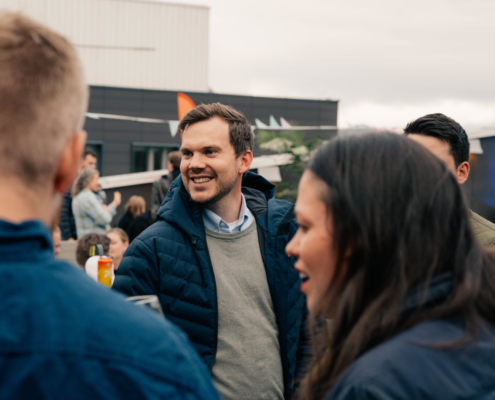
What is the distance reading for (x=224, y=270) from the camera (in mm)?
2549

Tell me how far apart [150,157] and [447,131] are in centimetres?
1688

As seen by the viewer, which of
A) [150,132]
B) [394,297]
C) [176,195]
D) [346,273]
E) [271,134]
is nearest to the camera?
[394,297]

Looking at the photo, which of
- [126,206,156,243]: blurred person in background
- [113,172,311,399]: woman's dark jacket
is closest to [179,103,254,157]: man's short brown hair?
[113,172,311,399]: woman's dark jacket

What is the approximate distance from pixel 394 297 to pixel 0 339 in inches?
30.9

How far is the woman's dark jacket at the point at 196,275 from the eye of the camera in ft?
7.80

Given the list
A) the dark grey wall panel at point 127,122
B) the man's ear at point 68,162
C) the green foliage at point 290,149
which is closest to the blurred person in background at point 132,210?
the green foliage at point 290,149

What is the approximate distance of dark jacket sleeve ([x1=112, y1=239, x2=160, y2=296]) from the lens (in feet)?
7.72

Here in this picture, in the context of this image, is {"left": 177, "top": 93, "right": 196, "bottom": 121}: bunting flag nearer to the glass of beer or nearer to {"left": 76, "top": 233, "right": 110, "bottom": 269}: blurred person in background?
{"left": 76, "top": 233, "right": 110, "bottom": 269}: blurred person in background

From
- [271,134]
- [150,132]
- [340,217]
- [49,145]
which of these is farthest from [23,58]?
[150,132]

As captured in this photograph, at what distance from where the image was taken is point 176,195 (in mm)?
2697

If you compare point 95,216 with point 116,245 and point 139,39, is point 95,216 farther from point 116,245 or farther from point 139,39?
point 139,39

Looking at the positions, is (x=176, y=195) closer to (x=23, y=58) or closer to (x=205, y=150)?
(x=205, y=150)

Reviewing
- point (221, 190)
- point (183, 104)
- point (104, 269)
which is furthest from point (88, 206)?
point (183, 104)

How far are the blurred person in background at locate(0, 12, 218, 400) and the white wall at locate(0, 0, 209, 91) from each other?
2076cm
